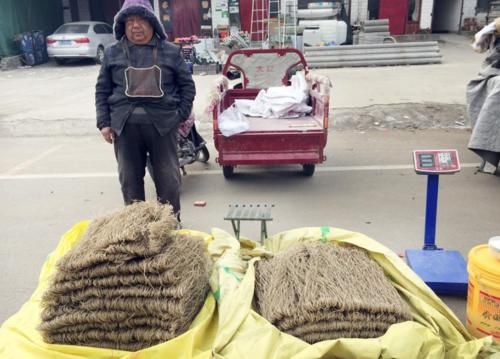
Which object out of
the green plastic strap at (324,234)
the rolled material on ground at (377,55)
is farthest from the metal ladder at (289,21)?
the green plastic strap at (324,234)

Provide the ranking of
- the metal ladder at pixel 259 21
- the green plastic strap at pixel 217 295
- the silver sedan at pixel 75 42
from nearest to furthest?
the green plastic strap at pixel 217 295 → the silver sedan at pixel 75 42 → the metal ladder at pixel 259 21

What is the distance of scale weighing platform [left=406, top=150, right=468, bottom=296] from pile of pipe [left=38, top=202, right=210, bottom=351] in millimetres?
1720

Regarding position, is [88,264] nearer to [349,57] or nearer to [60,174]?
[60,174]

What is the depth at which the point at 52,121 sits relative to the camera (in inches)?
Answer: 358

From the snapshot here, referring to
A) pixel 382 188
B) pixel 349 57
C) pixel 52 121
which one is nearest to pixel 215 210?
pixel 382 188

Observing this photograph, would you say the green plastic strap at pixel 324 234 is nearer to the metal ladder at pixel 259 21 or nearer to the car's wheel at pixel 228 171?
the car's wheel at pixel 228 171

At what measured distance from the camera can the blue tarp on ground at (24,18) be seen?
18.3m

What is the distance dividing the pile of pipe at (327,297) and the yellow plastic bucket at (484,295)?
1.39 ft

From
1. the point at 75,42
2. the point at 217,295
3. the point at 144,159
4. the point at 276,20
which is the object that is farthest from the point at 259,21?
the point at 217,295

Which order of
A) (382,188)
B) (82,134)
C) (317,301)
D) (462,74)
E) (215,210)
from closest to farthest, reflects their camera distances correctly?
(317,301) < (215,210) < (382,188) < (82,134) < (462,74)

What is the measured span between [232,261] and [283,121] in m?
3.25

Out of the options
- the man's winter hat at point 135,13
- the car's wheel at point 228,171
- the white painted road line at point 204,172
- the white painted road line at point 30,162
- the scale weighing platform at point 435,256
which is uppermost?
the man's winter hat at point 135,13

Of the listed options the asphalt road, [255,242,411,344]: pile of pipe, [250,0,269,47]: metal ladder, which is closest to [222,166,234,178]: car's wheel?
the asphalt road

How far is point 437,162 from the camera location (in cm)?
338
